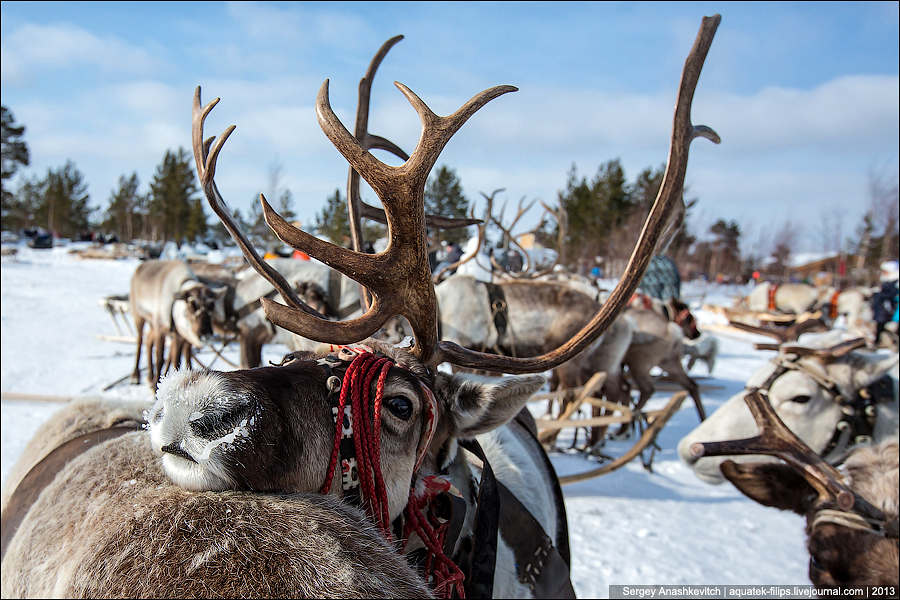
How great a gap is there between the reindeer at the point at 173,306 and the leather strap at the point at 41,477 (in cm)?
513

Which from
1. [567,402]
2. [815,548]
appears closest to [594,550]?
[815,548]

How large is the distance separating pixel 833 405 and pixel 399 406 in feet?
10.2

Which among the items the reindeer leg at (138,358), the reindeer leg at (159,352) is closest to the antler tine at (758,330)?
the reindeer leg at (159,352)

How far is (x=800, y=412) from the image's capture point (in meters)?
3.35

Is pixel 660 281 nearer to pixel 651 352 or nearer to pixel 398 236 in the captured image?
pixel 651 352

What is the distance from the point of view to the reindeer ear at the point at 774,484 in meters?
2.94

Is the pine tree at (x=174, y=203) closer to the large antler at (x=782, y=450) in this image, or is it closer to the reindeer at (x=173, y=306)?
the reindeer at (x=173, y=306)

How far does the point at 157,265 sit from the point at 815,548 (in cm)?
927

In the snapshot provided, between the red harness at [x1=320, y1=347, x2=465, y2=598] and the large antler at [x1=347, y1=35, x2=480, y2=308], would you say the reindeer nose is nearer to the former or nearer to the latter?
the red harness at [x1=320, y1=347, x2=465, y2=598]

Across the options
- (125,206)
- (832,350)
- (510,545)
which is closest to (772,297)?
(832,350)

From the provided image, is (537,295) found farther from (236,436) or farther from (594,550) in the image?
(236,436)

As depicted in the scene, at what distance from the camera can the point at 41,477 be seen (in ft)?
5.85

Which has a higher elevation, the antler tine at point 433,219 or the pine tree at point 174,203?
the pine tree at point 174,203

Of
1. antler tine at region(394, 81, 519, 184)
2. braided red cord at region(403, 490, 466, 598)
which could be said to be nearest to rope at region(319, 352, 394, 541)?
braided red cord at region(403, 490, 466, 598)
